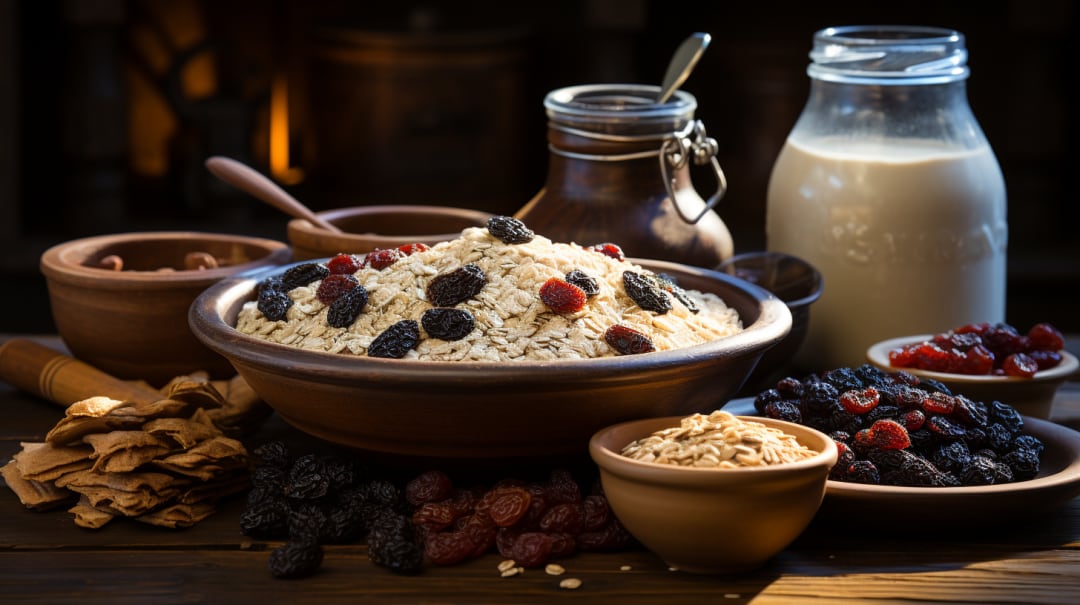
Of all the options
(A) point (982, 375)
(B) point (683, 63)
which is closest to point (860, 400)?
(A) point (982, 375)

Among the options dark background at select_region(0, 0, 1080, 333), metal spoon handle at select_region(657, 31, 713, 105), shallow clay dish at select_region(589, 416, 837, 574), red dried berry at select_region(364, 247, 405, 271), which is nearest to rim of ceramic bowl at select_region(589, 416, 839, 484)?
shallow clay dish at select_region(589, 416, 837, 574)

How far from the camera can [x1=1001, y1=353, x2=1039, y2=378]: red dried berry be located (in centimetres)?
146

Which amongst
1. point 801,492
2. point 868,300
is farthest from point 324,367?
point 868,300

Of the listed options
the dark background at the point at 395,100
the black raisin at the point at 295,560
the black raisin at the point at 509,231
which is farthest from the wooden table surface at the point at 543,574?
the dark background at the point at 395,100

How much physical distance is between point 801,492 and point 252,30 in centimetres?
287

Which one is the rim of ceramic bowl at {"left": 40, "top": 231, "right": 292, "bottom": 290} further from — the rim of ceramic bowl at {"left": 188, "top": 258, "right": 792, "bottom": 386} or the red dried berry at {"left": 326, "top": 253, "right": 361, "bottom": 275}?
the rim of ceramic bowl at {"left": 188, "top": 258, "right": 792, "bottom": 386}

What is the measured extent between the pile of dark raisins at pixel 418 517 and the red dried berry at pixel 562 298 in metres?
0.15

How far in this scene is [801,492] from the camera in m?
1.07

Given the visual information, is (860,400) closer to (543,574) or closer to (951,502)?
(951,502)

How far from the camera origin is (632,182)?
5.49ft

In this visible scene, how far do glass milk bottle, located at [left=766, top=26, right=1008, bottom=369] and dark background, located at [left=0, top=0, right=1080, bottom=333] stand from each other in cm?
148

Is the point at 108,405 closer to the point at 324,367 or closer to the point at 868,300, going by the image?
the point at 324,367

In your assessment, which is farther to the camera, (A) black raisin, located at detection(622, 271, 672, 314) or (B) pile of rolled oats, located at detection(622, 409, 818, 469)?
(A) black raisin, located at detection(622, 271, 672, 314)

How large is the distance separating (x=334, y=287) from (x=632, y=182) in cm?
49
